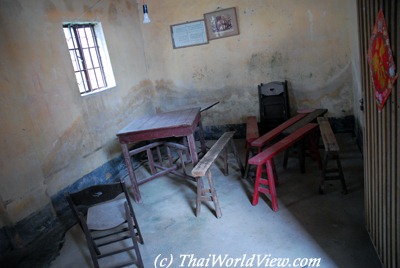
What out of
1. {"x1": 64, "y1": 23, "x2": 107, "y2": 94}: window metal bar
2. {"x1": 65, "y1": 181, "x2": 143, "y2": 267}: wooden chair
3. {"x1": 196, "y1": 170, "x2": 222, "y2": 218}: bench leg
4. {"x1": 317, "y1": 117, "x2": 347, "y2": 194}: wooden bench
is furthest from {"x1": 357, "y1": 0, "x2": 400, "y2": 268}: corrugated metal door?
{"x1": 64, "y1": 23, "x2": 107, "y2": 94}: window metal bar

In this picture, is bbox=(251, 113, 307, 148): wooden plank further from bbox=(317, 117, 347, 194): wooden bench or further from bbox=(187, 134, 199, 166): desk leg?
bbox=(187, 134, 199, 166): desk leg

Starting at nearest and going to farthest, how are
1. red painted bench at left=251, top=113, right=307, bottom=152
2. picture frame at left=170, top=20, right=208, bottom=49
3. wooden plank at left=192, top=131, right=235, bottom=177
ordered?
wooden plank at left=192, top=131, right=235, bottom=177 < red painted bench at left=251, top=113, right=307, bottom=152 < picture frame at left=170, top=20, right=208, bottom=49

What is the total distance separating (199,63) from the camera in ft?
20.5

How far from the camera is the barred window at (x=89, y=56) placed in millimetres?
4820

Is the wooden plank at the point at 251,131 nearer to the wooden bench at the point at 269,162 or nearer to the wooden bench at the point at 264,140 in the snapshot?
the wooden bench at the point at 264,140

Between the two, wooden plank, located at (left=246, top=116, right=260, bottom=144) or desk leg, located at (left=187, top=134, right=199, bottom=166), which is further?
wooden plank, located at (left=246, top=116, right=260, bottom=144)

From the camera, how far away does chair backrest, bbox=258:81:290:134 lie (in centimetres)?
578

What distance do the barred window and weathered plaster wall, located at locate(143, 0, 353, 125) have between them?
1375 millimetres

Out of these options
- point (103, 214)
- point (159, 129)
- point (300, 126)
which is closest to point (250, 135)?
point (300, 126)

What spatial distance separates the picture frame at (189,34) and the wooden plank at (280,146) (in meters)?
2.89

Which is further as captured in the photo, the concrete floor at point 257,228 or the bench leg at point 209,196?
the bench leg at point 209,196

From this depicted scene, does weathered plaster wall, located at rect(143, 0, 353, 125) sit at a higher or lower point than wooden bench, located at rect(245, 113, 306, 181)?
higher

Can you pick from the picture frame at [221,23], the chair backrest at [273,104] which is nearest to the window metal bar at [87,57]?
the picture frame at [221,23]

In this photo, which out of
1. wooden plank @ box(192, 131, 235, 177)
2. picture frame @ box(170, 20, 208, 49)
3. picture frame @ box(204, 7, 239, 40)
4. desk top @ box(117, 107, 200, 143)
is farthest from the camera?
picture frame @ box(170, 20, 208, 49)
